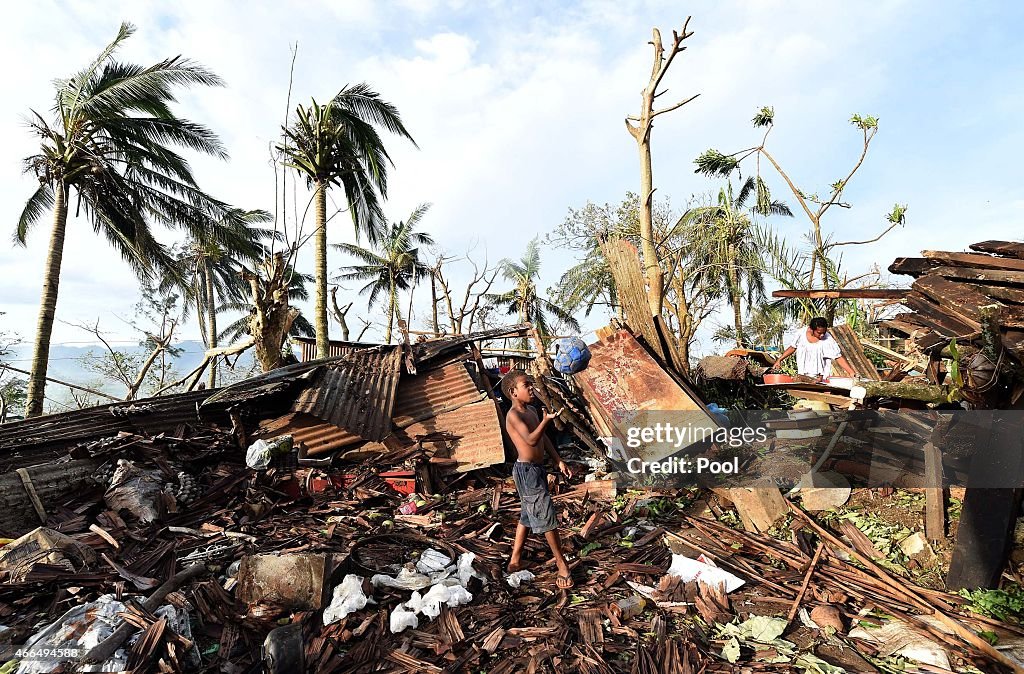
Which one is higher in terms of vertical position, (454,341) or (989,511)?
(454,341)

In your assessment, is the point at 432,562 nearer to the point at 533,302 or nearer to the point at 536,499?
the point at 536,499

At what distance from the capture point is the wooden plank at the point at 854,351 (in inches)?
277

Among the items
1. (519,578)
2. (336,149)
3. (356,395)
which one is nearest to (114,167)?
(336,149)

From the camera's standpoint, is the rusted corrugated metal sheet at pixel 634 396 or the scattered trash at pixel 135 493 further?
the rusted corrugated metal sheet at pixel 634 396

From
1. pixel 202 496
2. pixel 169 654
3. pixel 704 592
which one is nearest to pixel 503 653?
pixel 704 592

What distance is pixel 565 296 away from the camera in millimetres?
28703

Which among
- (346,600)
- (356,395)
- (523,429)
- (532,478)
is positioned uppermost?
(356,395)

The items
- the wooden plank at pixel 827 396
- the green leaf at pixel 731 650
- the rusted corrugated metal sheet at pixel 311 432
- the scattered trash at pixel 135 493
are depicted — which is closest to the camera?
the green leaf at pixel 731 650

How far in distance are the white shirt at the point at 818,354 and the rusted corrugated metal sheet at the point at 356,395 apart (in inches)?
229

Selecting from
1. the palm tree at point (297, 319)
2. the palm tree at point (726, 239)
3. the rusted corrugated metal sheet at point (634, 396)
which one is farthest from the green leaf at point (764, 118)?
the palm tree at point (297, 319)

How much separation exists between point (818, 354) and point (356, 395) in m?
6.44

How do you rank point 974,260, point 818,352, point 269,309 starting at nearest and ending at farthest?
1. point 974,260
2. point 818,352
3. point 269,309

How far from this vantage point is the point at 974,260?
338 centimetres
